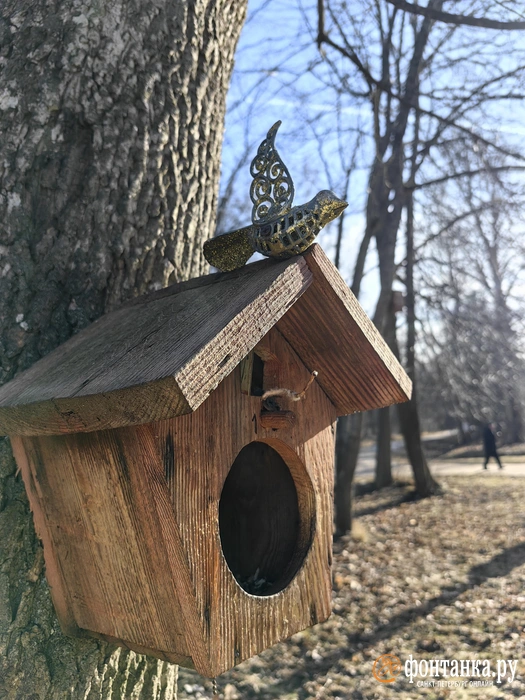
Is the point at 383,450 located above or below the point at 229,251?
below

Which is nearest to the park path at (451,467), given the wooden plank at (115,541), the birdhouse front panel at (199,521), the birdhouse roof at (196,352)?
the birdhouse front panel at (199,521)

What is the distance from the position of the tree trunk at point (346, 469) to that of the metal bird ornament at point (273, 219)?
20.8 ft

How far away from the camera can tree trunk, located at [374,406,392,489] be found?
11164 mm

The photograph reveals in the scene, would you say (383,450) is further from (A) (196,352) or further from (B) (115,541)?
(A) (196,352)

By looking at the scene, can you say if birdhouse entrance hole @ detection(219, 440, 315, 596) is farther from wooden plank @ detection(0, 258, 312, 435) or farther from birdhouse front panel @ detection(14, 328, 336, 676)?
wooden plank @ detection(0, 258, 312, 435)

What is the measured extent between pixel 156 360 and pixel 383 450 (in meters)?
10.5

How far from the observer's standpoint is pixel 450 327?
477 inches

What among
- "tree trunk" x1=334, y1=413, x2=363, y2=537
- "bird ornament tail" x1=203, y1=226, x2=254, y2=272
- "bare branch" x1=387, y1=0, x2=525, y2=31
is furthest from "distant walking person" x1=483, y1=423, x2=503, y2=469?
"bird ornament tail" x1=203, y1=226, x2=254, y2=272

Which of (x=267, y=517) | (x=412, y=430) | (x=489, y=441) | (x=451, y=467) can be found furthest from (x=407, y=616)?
(x=451, y=467)

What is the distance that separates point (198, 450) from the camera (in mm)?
1331

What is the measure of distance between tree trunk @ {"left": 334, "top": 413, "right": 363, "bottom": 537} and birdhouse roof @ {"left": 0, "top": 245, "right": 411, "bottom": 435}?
20.2 feet

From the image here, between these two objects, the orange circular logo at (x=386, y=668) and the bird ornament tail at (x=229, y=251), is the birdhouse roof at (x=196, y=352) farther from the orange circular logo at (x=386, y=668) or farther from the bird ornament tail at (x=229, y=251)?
the orange circular logo at (x=386, y=668)

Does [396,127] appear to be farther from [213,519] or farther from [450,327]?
[213,519]

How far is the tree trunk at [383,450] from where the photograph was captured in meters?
11.2
